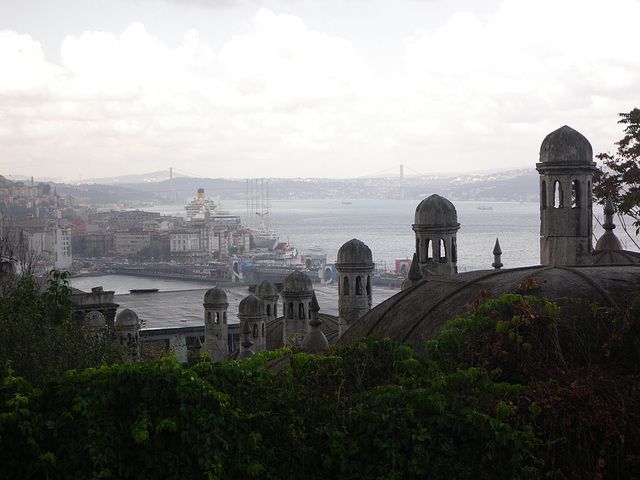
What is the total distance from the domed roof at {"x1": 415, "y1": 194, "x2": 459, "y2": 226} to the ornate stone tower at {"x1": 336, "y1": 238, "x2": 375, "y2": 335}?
120 inches

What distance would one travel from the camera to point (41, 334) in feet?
48.3

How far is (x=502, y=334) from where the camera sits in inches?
453

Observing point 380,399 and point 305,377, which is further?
point 305,377

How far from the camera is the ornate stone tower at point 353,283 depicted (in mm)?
24172

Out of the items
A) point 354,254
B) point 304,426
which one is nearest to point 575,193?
point 354,254

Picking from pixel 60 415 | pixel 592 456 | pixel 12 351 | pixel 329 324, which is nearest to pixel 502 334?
pixel 592 456

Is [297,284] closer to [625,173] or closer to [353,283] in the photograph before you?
[353,283]

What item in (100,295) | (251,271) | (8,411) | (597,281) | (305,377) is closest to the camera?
(8,411)

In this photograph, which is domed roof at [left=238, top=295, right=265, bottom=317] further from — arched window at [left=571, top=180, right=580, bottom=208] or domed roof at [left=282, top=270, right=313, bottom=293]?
arched window at [left=571, top=180, right=580, bottom=208]

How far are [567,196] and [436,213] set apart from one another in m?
3.67

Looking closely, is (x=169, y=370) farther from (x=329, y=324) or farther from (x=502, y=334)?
(x=329, y=324)

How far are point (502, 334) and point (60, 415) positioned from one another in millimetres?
5950

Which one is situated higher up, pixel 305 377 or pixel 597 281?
pixel 597 281

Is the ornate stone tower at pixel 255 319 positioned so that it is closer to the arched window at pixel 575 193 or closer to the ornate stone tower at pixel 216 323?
the ornate stone tower at pixel 216 323
